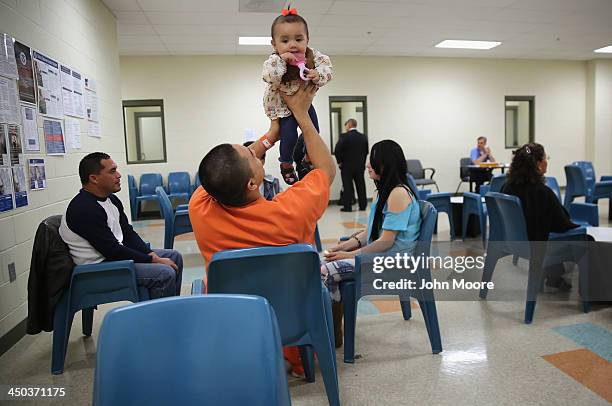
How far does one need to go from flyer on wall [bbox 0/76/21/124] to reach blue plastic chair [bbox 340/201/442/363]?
2431mm

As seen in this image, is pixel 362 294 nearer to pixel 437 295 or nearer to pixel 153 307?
pixel 437 295

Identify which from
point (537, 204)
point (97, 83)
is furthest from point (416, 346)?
point (97, 83)

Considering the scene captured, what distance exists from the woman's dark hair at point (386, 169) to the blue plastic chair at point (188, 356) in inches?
67.9

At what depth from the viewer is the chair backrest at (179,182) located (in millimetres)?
8367

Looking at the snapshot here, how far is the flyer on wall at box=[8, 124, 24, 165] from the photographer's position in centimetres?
289

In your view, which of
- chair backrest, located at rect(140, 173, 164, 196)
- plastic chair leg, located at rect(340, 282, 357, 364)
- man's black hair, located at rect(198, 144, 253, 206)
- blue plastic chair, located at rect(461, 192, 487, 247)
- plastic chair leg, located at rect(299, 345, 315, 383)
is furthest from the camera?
chair backrest, located at rect(140, 173, 164, 196)

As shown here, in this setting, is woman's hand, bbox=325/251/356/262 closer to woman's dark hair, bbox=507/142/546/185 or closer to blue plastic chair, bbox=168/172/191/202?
woman's dark hair, bbox=507/142/546/185

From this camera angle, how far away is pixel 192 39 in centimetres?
730

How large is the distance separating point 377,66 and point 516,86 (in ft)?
11.4

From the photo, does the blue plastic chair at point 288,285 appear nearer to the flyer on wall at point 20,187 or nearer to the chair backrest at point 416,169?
the flyer on wall at point 20,187

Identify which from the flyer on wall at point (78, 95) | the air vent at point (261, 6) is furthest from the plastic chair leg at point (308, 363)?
the air vent at point (261, 6)

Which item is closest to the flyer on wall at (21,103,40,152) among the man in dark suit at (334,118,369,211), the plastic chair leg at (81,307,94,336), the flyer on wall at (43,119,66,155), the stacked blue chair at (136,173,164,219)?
the flyer on wall at (43,119,66,155)

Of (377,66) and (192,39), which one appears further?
(377,66)

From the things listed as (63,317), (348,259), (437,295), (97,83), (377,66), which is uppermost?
(377,66)
